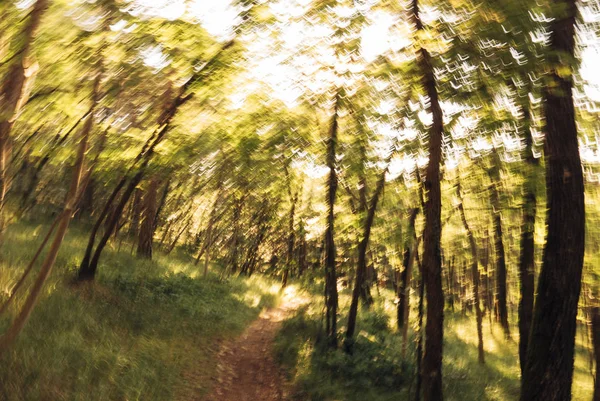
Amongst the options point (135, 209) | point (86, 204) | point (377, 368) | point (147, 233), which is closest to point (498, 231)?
point (377, 368)

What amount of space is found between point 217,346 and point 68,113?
297 inches

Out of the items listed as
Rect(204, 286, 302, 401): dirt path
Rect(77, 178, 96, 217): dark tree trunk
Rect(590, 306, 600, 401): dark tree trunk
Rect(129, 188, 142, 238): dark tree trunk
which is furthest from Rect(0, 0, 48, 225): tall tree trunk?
Rect(77, 178, 96, 217): dark tree trunk

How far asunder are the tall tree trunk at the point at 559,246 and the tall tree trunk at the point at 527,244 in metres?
0.63

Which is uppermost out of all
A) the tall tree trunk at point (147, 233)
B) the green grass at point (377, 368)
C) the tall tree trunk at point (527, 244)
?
the tall tree trunk at point (527, 244)

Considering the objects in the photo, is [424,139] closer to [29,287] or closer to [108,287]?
[29,287]

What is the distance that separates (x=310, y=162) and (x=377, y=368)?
6256 millimetres

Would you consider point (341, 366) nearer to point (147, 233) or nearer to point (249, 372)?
point (249, 372)

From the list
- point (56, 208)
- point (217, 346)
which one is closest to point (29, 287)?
point (217, 346)

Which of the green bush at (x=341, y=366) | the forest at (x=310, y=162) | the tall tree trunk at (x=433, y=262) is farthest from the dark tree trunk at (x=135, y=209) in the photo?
the tall tree trunk at (x=433, y=262)

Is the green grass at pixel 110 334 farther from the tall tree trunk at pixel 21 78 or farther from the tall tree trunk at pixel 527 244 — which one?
the tall tree trunk at pixel 527 244

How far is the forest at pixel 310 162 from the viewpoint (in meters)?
4.92

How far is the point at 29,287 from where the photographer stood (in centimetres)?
825

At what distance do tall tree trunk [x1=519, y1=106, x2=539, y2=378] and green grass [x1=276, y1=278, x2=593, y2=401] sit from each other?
2831mm

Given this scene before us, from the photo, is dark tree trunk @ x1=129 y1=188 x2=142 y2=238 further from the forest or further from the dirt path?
the dirt path
